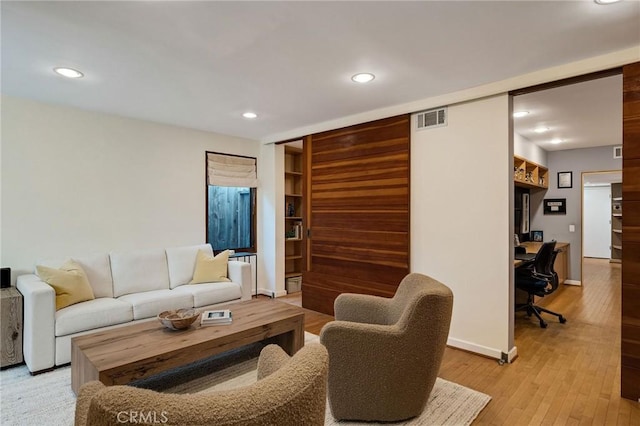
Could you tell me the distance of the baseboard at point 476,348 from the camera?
2.98 m

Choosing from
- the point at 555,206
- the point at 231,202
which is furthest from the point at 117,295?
the point at 555,206

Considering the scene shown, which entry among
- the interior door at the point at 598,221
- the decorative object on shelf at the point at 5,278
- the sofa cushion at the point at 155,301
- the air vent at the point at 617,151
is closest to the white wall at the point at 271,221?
the sofa cushion at the point at 155,301

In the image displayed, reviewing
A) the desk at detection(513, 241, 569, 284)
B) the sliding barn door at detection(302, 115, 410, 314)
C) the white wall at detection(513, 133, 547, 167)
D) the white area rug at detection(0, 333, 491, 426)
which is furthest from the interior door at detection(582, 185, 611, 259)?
the white area rug at detection(0, 333, 491, 426)

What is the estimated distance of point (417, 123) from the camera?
3.51 m

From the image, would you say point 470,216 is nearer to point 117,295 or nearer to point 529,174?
Result: point 529,174

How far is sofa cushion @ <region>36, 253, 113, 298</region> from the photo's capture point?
11.0 ft

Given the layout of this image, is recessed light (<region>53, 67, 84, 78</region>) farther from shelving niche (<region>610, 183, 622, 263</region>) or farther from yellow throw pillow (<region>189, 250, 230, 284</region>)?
shelving niche (<region>610, 183, 622, 263</region>)

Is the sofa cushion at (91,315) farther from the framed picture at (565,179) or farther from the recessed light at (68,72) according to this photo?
the framed picture at (565,179)

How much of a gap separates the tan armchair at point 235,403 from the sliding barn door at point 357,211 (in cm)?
279

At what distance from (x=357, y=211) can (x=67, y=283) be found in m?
2.93

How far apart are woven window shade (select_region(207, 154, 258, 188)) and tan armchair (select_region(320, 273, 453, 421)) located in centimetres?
338

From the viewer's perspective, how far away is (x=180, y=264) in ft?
13.1

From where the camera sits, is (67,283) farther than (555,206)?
No

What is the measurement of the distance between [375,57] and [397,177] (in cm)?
146
